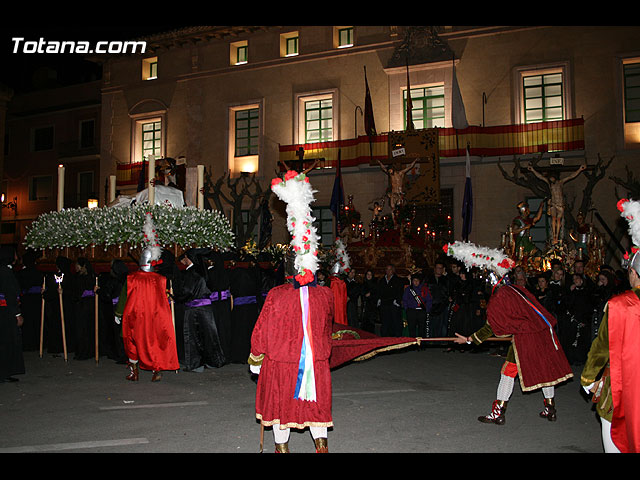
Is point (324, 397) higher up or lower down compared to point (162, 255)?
lower down

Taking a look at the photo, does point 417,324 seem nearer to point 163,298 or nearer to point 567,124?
point 163,298

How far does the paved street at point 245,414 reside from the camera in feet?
18.7

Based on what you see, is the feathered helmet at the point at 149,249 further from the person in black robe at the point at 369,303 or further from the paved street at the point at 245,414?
the person in black robe at the point at 369,303

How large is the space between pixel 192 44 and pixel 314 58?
268 inches

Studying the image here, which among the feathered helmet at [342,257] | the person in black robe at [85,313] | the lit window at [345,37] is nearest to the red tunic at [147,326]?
the person in black robe at [85,313]

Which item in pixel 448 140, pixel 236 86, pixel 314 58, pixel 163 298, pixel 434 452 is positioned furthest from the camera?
pixel 236 86

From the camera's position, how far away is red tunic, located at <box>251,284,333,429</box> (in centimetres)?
490

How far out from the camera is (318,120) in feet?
84.0

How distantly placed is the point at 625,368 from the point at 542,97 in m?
20.2

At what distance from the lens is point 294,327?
16.3 feet

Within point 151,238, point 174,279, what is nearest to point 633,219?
point 151,238

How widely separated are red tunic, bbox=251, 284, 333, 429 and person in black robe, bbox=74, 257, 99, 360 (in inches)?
266

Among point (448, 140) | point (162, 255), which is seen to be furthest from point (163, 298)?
point (448, 140)

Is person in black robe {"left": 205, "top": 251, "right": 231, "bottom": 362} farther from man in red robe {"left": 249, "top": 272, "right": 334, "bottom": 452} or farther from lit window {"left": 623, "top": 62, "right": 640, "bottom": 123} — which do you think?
lit window {"left": 623, "top": 62, "right": 640, "bottom": 123}
